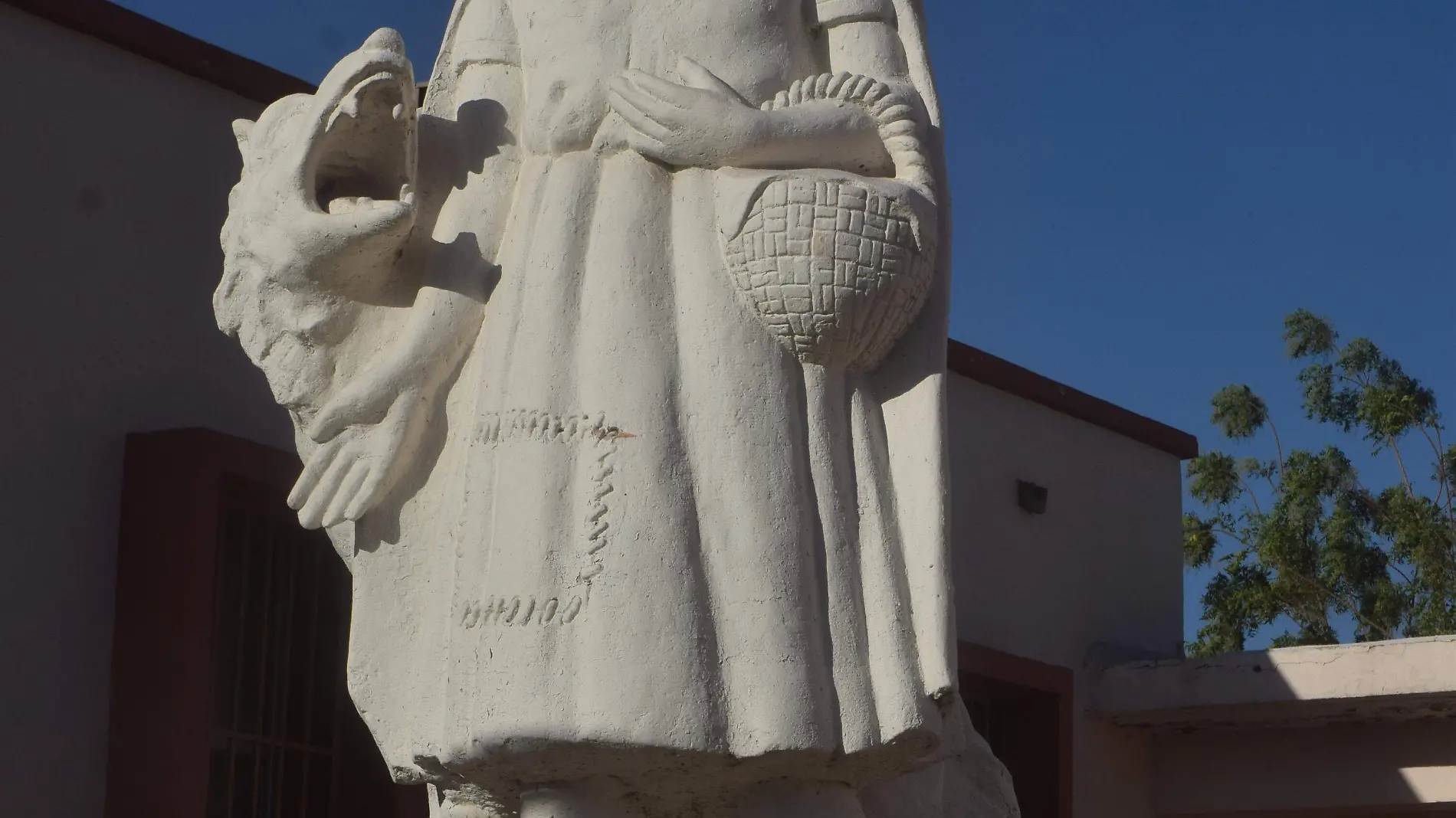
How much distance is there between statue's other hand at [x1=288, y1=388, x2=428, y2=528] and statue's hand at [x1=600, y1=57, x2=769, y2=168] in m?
0.63

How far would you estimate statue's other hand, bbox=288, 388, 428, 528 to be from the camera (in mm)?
4102

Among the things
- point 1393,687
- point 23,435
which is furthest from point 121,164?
point 1393,687

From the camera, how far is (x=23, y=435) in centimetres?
707

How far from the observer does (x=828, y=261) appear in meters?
3.95

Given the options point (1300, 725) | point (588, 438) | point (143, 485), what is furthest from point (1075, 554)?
point (588, 438)

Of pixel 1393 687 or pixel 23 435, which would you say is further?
pixel 1393 687

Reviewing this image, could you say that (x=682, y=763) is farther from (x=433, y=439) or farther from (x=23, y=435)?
(x=23, y=435)

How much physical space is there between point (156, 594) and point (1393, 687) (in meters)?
5.31

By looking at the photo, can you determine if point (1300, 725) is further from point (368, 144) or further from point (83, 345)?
point (368, 144)

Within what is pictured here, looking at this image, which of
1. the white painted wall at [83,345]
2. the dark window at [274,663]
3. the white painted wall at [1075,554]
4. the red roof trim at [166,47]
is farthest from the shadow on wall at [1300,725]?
the red roof trim at [166,47]

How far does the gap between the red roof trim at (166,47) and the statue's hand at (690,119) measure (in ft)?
12.2

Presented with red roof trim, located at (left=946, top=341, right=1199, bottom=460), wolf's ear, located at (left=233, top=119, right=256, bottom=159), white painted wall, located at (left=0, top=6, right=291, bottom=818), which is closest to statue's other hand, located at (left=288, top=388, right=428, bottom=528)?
wolf's ear, located at (left=233, top=119, right=256, bottom=159)

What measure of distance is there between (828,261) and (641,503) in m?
0.53

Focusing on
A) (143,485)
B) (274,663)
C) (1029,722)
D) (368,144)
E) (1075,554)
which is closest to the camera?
(368,144)
